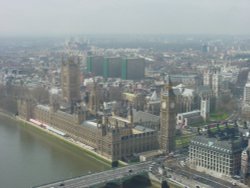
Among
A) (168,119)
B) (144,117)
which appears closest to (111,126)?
(168,119)

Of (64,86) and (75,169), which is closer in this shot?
(75,169)

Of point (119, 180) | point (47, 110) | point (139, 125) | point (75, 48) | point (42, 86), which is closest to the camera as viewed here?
point (119, 180)

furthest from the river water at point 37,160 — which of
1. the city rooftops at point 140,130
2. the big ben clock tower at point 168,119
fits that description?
the big ben clock tower at point 168,119

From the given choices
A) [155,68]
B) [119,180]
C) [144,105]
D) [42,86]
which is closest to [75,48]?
[155,68]

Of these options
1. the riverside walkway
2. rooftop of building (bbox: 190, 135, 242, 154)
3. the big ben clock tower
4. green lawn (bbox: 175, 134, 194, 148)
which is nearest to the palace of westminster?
the big ben clock tower

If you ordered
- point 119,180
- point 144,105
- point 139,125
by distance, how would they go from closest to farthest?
point 119,180 → point 139,125 → point 144,105

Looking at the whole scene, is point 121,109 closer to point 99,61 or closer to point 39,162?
point 39,162

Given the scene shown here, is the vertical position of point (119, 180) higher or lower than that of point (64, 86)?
lower
